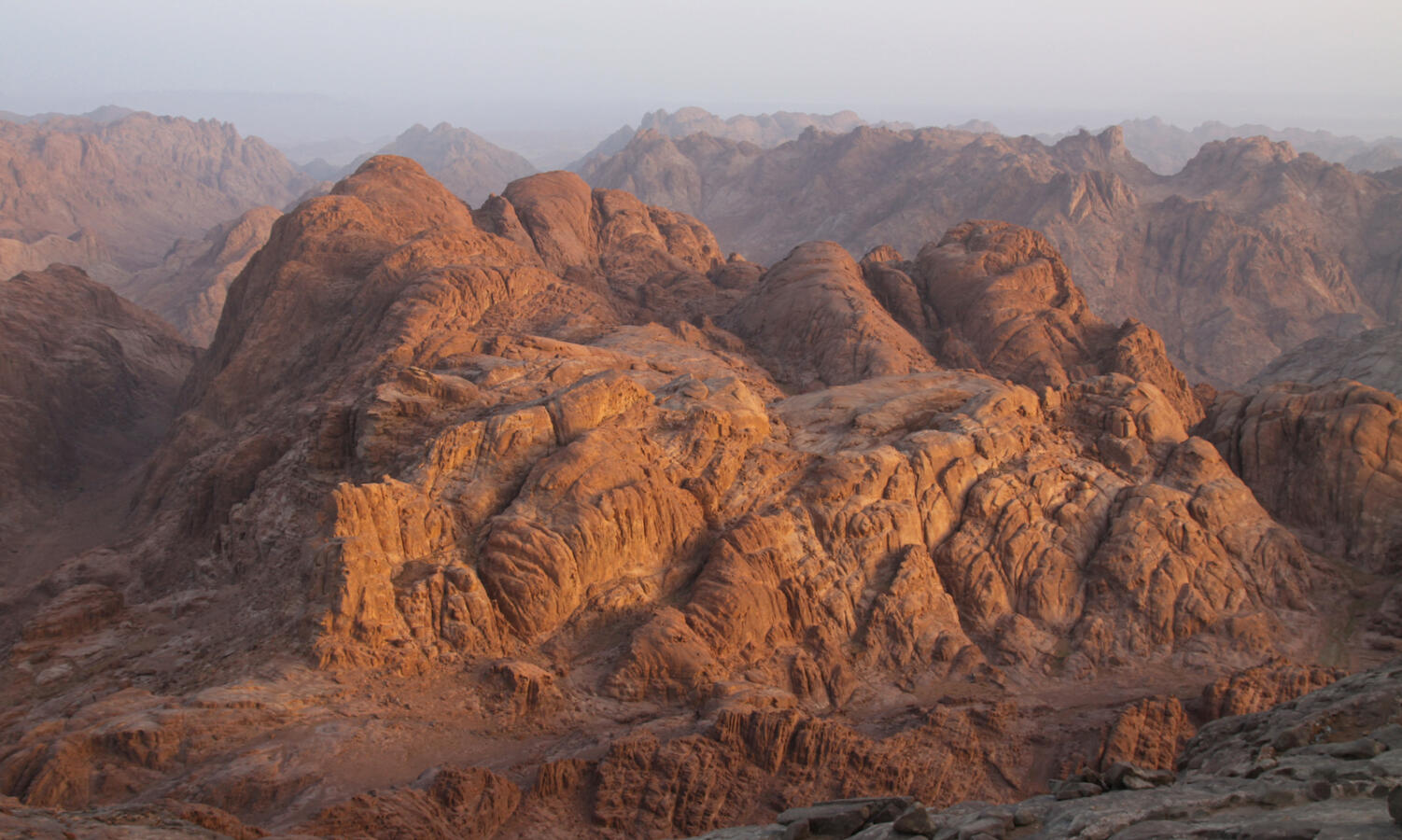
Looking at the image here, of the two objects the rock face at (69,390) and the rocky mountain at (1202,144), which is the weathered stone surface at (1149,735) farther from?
the rocky mountain at (1202,144)

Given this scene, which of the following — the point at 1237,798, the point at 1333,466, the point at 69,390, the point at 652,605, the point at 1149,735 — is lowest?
the point at 69,390

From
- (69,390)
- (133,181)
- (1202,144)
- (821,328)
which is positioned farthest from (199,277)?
(1202,144)

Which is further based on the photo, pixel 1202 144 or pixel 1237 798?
pixel 1202 144

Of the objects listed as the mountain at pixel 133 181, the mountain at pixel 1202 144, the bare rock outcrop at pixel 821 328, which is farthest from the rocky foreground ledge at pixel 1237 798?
the mountain at pixel 1202 144

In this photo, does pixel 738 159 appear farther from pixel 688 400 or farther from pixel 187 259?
A: pixel 688 400

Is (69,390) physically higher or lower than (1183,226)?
lower

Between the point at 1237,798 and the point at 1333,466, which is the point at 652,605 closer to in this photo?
the point at 1237,798
